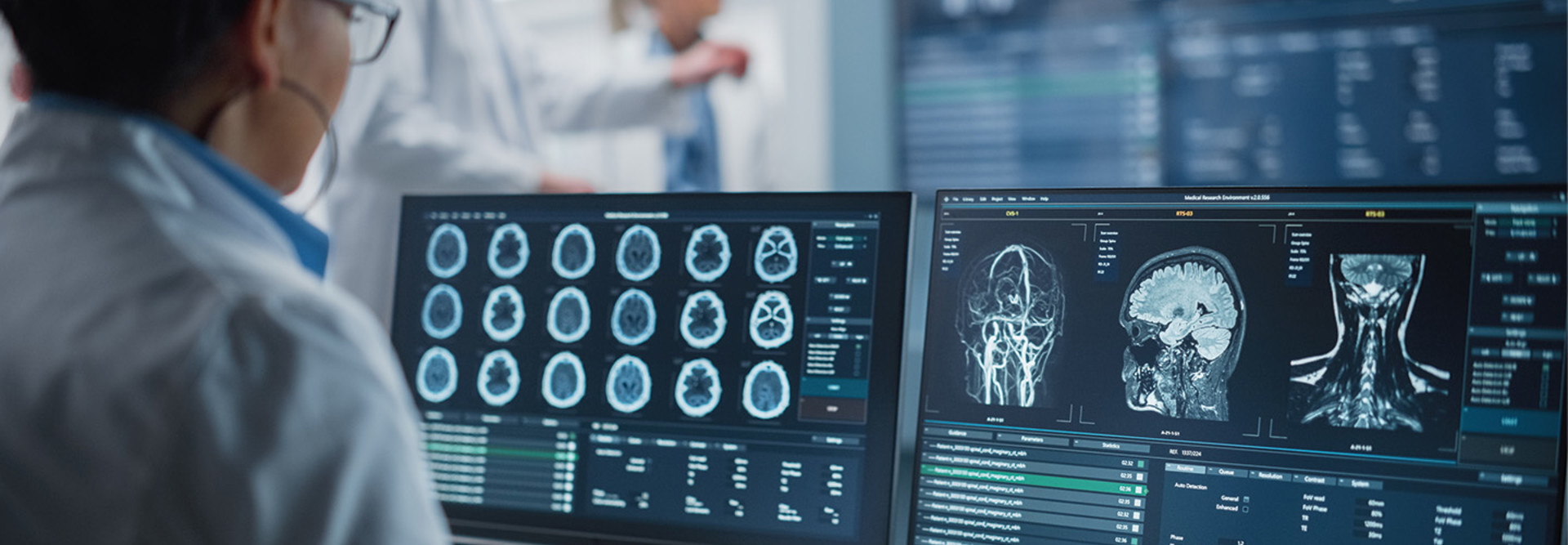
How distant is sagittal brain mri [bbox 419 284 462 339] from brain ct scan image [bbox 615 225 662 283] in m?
0.17

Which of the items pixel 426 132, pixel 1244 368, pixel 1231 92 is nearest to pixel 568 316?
pixel 1244 368

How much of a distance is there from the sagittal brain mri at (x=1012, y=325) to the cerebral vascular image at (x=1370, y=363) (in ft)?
0.59

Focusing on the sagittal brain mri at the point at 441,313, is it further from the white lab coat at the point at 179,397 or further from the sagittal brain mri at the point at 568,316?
the white lab coat at the point at 179,397

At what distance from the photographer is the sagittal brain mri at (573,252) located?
0.98 meters

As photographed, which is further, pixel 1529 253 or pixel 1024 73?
pixel 1024 73

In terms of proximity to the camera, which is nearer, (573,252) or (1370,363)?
(1370,363)

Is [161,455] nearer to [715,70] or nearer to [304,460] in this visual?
[304,460]

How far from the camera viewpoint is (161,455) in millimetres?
503

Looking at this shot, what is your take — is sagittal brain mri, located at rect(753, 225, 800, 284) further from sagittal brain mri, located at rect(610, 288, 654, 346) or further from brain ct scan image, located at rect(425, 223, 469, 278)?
brain ct scan image, located at rect(425, 223, 469, 278)

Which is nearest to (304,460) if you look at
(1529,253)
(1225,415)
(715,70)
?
(1225,415)

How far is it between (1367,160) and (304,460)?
1.91 m

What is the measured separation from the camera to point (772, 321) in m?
0.92

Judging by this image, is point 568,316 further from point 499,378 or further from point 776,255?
point 776,255

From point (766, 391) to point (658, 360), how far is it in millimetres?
103
